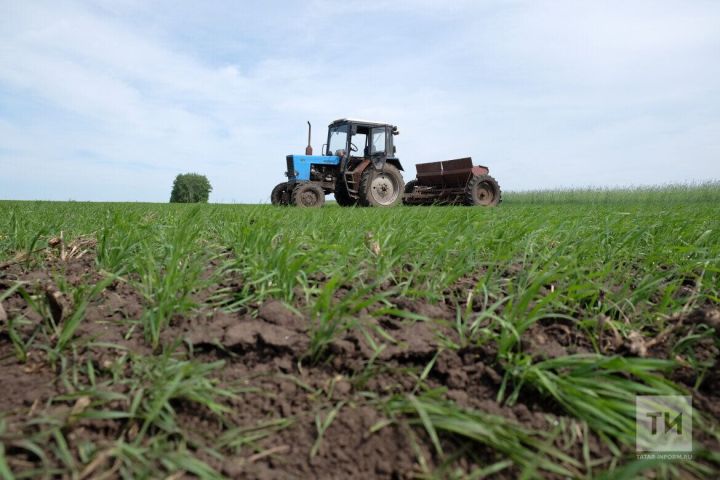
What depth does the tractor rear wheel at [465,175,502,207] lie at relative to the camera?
13.3 meters

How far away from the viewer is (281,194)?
12523 millimetres

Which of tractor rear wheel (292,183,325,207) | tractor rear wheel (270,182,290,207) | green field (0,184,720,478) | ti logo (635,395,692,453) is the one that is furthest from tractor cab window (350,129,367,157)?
ti logo (635,395,692,453)

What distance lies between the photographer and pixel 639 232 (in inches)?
106

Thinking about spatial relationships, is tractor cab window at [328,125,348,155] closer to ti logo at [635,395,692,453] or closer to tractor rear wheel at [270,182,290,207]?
tractor rear wheel at [270,182,290,207]

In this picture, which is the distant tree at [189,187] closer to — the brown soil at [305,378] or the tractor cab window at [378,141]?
the tractor cab window at [378,141]

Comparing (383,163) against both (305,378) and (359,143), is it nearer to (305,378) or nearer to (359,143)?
(359,143)

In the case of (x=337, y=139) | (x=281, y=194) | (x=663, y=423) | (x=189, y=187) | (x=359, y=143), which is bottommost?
(x=663, y=423)

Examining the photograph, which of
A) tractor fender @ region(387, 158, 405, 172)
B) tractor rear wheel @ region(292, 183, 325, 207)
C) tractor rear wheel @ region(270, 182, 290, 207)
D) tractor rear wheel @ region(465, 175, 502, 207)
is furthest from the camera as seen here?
tractor rear wheel @ region(465, 175, 502, 207)

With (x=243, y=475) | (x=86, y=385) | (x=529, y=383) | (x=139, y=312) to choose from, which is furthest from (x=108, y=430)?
(x=529, y=383)

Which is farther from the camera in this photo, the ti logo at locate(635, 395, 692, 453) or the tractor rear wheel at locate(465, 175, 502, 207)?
the tractor rear wheel at locate(465, 175, 502, 207)

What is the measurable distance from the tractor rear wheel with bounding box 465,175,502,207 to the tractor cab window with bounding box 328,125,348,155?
3.84 meters

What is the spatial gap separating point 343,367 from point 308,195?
32.6 feet

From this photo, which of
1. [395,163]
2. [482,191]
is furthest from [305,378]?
[482,191]

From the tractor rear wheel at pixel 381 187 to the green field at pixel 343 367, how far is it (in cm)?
939
